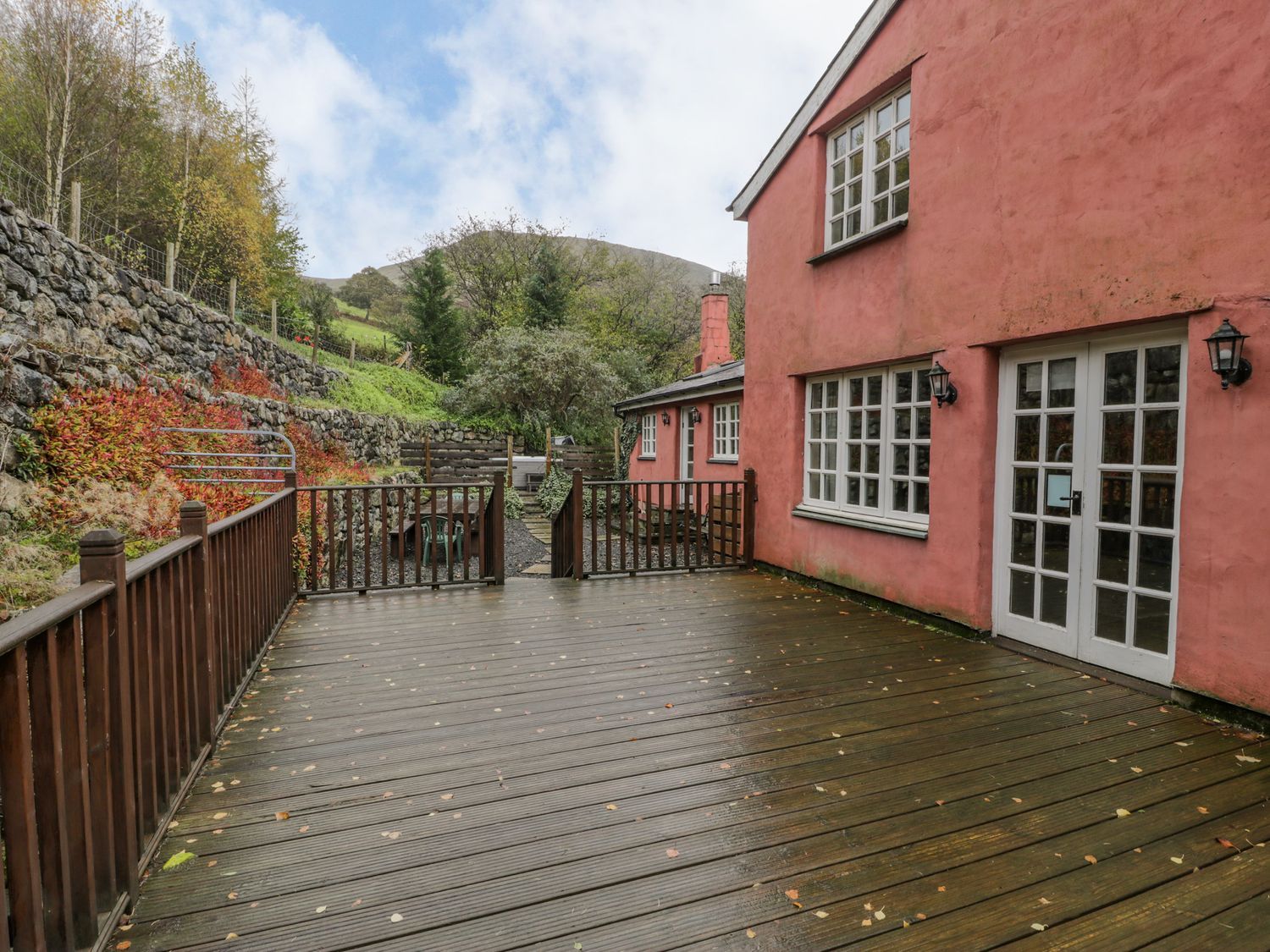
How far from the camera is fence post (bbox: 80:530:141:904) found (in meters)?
1.66

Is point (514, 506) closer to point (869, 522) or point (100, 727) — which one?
point (869, 522)

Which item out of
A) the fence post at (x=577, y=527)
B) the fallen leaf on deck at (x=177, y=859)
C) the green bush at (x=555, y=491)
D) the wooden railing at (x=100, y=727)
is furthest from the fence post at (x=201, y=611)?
the green bush at (x=555, y=491)

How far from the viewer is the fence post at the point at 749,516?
6875 mm

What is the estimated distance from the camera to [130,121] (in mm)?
14414

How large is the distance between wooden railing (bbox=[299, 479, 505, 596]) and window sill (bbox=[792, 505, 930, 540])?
9.00 ft

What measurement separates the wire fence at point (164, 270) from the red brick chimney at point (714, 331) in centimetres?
971

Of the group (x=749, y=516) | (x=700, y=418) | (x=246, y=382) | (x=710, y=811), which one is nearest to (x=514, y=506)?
(x=700, y=418)

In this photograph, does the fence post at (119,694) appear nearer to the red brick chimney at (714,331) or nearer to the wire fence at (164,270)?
the wire fence at (164,270)

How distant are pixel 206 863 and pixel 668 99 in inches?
1089

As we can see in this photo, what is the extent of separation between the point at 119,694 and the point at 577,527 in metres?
4.54

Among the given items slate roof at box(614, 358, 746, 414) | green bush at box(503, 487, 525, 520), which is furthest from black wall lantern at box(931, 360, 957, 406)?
green bush at box(503, 487, 525, 520)

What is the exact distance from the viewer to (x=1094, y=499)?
3693 millimetres

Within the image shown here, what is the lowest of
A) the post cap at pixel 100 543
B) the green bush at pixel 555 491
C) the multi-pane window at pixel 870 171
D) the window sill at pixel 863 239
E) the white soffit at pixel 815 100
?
the green bush at pixel 555 491

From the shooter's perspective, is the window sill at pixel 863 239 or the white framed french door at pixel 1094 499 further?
the window sill at pixel 863 239
